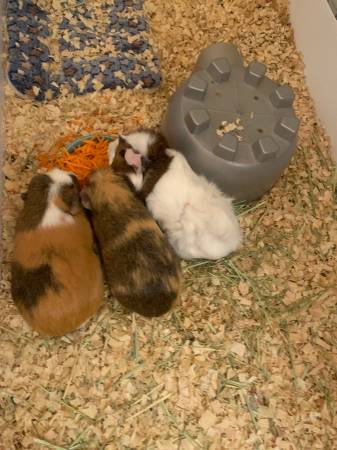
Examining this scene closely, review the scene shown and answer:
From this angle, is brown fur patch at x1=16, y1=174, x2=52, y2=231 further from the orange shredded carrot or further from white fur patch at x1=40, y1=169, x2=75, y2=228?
the orange shredded carrot

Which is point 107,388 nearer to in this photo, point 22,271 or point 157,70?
point 22,271

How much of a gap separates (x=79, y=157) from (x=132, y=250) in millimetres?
662

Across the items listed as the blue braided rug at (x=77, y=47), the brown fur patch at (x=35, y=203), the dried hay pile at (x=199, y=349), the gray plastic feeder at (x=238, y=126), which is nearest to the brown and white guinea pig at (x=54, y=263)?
the brown fur patch at (x=35, y=203)

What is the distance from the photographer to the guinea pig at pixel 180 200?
1979 mm

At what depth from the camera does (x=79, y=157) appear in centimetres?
226

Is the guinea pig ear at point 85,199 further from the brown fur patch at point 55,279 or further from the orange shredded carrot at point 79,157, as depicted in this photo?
the orange shredded carrot at point 79,157

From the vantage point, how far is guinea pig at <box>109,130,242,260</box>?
1979 mm

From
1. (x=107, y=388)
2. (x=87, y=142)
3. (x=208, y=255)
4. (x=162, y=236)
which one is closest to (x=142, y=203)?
(x=162, y=236)

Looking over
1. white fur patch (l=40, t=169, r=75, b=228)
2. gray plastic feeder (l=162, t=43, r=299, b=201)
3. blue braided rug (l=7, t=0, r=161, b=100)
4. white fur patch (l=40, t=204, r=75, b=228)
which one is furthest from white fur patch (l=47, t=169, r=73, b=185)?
blue braided rug (l=7, t=0, r=161, b=100)

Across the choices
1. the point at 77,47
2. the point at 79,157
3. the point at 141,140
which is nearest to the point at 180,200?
the point at 141,140

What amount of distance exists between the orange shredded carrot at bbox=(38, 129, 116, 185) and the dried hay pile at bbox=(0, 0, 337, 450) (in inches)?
2.6

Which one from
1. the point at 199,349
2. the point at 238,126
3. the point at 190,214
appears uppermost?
the point at 238,126

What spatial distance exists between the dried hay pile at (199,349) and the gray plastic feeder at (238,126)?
269mm

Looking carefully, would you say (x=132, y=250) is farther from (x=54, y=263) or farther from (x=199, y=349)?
(x=199, y=349)
